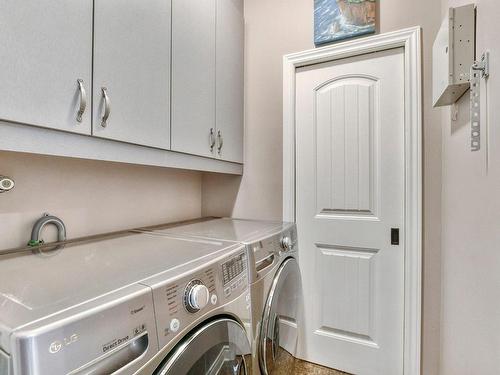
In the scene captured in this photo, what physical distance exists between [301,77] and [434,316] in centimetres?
166

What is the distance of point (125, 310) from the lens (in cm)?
59

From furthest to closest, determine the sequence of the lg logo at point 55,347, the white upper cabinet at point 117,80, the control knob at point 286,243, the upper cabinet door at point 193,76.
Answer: the control knob at point 286,243 → the upper cabinet door at point 193,76 → the white upper cabinet at point 117,80 → the lg logo at point 55,347

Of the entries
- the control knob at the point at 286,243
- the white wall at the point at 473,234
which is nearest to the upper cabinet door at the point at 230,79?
the control knob at the point at 286,243

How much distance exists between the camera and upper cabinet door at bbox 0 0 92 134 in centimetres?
76

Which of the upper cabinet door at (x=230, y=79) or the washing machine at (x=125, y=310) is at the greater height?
the upper cabinet door at (x=230, y=79)

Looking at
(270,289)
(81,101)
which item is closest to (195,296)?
(270,289)

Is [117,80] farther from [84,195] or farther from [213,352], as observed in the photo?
[213,352]

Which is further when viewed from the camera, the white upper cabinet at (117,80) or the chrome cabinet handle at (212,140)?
the chrome cabinet handle at (212,140)

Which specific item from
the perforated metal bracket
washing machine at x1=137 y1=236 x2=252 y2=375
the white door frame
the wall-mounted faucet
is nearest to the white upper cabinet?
the wall-mounted faucet

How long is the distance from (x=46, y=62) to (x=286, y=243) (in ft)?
4.19

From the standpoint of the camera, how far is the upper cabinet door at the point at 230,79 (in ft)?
5.70

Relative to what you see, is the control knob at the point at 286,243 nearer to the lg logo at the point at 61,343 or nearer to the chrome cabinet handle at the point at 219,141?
the chrome cabinet handle at the point at 219,141

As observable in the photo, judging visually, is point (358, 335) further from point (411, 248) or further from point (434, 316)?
point (411, 248)

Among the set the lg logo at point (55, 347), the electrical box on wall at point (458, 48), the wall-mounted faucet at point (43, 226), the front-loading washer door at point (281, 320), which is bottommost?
the front-loading washer door at point (281, 320)
